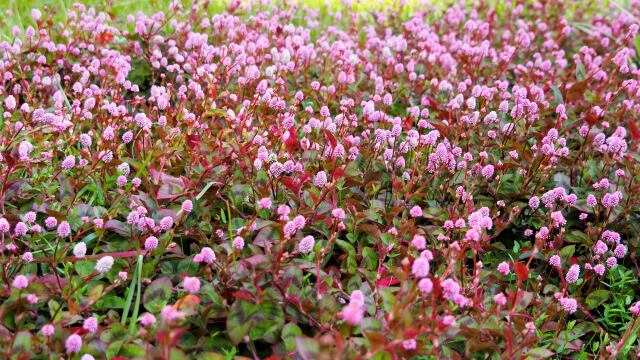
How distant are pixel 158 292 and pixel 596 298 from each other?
58.9 inches

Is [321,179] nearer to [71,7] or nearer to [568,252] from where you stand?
[568,252]

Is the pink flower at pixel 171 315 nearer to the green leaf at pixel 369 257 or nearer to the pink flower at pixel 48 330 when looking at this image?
the pink flower at pixel 48 330

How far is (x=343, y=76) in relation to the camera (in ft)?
11.3

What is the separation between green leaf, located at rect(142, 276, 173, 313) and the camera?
75.8 inches

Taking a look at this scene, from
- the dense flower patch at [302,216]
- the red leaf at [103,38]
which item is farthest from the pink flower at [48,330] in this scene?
the red leaf at [103,38]

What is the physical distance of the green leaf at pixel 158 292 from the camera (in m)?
1.93

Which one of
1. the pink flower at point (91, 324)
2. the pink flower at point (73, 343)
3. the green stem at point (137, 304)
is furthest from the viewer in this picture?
the green stem at point (137, 304)

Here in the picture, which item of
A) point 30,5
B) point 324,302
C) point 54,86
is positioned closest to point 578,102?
point 324,302

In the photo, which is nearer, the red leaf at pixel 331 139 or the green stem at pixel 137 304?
the green stem at pixel 137 304

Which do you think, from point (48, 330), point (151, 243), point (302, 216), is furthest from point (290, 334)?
point (48, 330)

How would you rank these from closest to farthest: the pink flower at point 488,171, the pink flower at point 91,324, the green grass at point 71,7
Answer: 1. the pink flower at point 91,324
2. the pink flower at point 488,171
3. the green grass at point 71,7

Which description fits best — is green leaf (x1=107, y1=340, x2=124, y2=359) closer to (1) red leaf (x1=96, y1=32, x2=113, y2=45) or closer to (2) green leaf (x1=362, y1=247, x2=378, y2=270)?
(2) green leaf (x1=362, y1=247, x2=378, y2=270)

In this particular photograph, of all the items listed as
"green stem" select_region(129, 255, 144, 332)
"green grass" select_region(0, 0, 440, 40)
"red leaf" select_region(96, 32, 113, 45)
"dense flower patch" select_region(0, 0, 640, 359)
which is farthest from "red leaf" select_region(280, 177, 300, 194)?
"green grass" select_region(0, 0, 440, 40)

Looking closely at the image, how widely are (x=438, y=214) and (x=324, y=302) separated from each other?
2.51 ft
